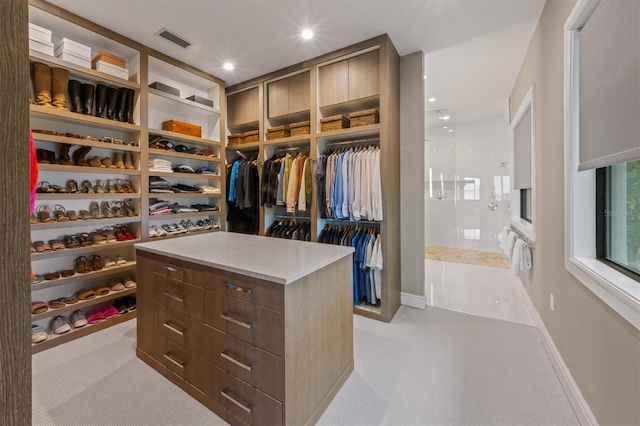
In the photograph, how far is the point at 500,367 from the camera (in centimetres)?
193

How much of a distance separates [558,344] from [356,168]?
6.94ft

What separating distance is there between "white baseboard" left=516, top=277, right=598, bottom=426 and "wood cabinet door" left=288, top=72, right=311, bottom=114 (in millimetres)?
3107

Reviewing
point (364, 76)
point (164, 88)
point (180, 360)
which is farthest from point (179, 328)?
point (364, 76)

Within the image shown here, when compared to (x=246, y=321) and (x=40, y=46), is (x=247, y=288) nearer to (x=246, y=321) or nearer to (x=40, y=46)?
(x=246, y=321)

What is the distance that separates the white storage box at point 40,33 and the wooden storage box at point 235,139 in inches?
75.5

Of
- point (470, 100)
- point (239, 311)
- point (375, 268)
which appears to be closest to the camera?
point (239, 311)

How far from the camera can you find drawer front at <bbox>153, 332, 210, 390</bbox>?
1.61m

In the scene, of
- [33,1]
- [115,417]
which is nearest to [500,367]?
[115,417]

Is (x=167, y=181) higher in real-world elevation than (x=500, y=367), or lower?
higher

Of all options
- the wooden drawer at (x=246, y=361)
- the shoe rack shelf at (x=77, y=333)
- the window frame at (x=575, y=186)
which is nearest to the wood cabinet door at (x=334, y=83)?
the window frame at (x=575, y=186)

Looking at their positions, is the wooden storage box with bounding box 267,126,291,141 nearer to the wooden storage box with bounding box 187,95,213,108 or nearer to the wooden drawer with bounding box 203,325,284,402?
the wooden storage box with bounding box 187,95,213,108

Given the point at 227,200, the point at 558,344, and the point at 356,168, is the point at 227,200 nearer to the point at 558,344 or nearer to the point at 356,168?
the point at 356,168

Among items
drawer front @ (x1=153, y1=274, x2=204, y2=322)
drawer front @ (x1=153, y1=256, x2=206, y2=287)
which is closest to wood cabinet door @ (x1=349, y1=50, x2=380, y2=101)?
drawer front @ (x1=153, y1=256, x2=206, y2=287)

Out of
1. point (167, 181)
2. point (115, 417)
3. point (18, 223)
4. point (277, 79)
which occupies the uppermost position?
point (277, 79)
